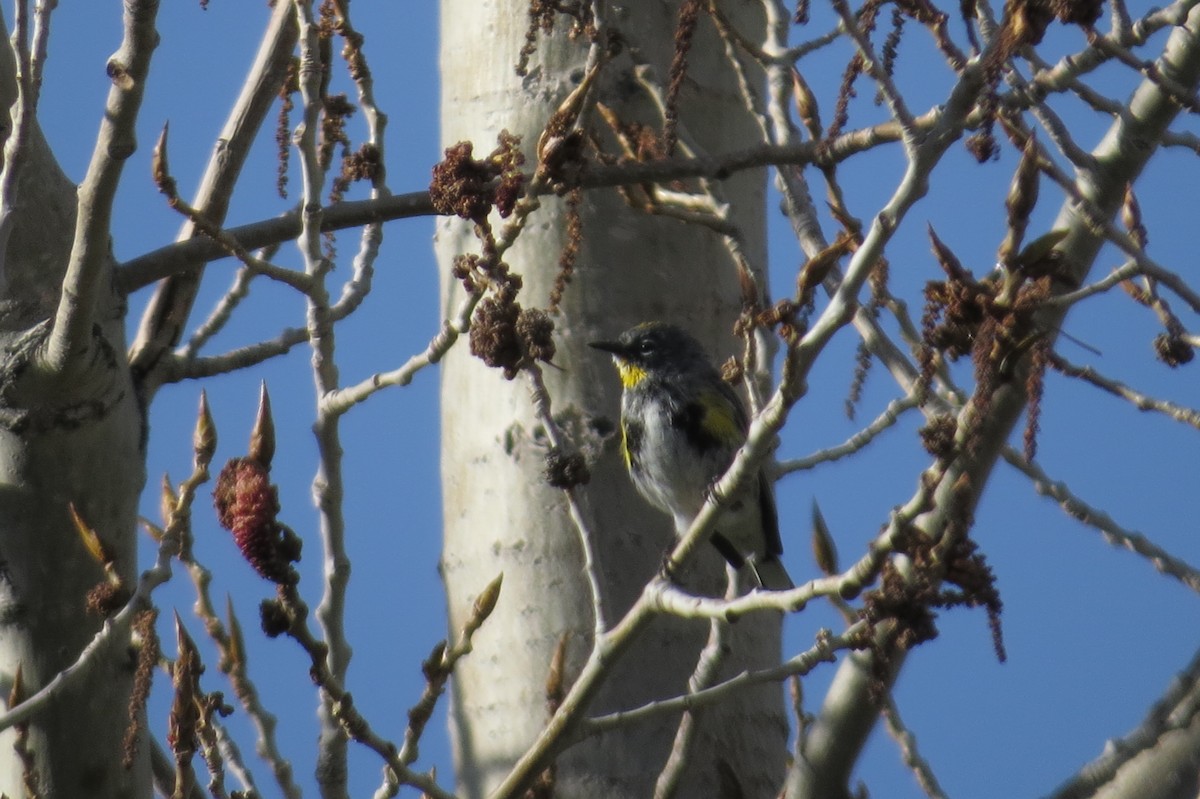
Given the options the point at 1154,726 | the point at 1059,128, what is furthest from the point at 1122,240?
the point at 1154,726

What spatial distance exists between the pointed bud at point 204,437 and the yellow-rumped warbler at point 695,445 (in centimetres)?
159

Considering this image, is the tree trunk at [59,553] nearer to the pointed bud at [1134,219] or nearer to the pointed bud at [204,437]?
the pointed bud at [204,437]

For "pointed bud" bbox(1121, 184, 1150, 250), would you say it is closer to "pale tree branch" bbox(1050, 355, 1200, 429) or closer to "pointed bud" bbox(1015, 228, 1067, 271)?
"pale tree branch" bbox(1050, 355, 1200, 429)

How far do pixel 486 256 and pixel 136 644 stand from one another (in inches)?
41.6

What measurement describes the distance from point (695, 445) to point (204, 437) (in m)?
2.45

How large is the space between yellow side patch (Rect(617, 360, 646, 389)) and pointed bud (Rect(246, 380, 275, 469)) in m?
1.43

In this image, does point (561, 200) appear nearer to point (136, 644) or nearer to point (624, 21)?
point (624, 21)

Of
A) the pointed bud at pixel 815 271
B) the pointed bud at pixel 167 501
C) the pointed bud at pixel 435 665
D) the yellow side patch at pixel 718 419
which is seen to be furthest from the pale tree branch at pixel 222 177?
the yellow side patch at pixel 718 419

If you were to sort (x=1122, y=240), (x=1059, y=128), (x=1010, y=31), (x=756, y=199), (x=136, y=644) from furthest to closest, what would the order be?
1. (x=756, y=199)
2. (x=136, y=644)
3. (x=1059, y=128)
4. (x=1122, y=240)
5. (x=1010, y=31)

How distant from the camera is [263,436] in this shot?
1784 mm

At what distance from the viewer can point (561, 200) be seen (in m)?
3.18

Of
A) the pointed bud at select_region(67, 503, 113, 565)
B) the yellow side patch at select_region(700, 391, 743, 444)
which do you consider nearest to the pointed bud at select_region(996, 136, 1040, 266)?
the pointed bud at select_region(67, 503, 113, 565)

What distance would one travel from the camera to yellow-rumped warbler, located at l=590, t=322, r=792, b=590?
4.01 m

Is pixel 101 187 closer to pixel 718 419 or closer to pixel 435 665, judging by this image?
pixel 435 665
